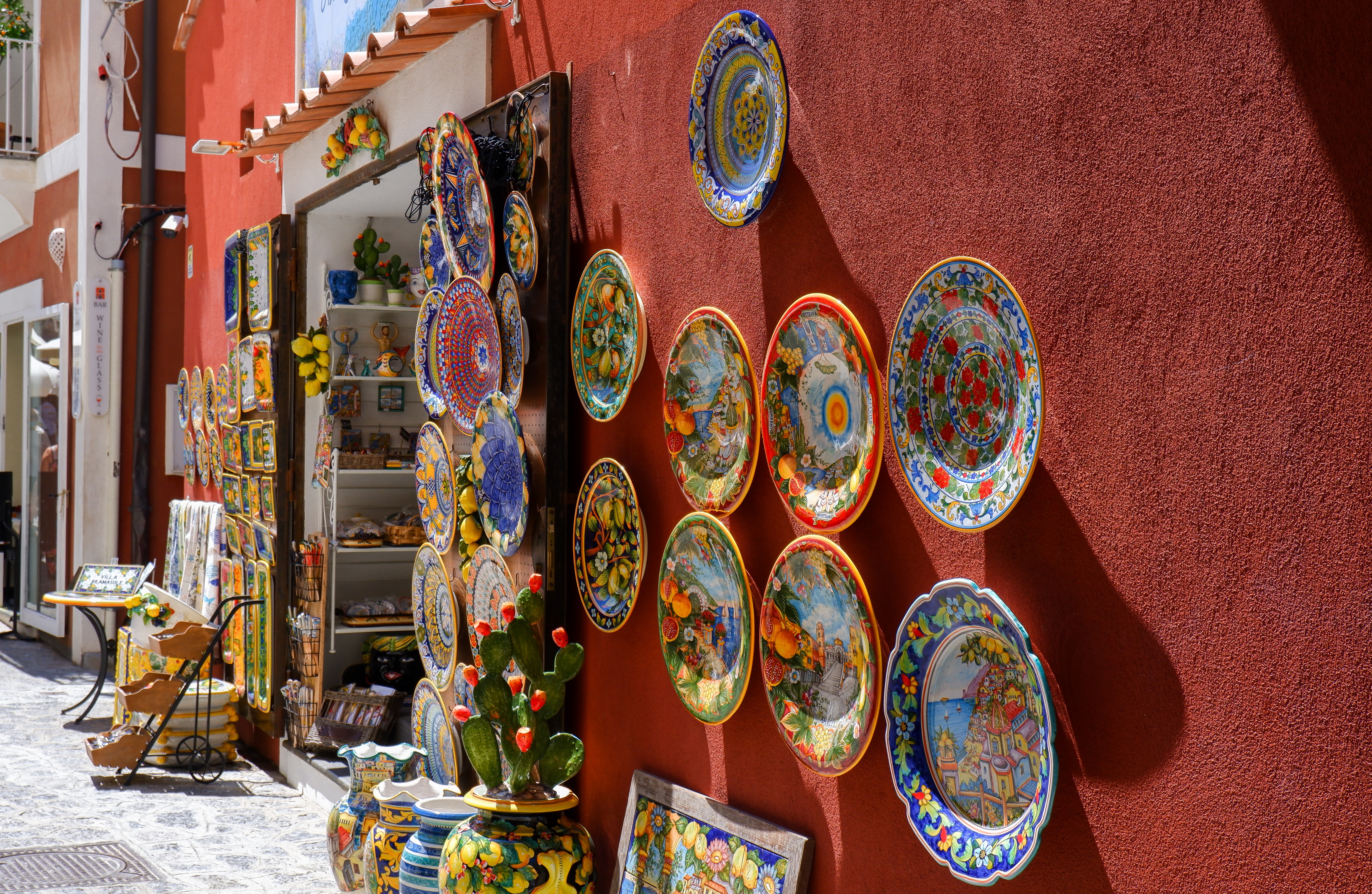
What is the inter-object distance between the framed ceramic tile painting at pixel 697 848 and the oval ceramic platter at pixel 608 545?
41 centimetres

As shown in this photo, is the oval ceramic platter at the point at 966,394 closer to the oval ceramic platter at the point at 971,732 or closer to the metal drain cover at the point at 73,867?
the oval ceramic platter at the point at 971,732

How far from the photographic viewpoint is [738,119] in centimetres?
259

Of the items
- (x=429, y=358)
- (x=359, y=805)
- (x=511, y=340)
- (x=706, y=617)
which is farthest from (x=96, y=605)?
(x=706, y=617)

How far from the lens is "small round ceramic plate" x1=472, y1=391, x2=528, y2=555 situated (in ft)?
10.9

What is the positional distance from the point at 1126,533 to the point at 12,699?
7138 millimetres

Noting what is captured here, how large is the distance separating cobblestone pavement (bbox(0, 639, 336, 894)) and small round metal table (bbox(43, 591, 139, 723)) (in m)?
0.20

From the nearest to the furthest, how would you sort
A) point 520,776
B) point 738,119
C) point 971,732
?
point 971,732 < point 738,119 < point 520,776

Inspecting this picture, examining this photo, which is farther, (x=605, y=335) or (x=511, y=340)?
(x=511, y=340)

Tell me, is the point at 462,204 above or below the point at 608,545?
above

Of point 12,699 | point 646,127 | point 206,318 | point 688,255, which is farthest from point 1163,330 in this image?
point 12,699

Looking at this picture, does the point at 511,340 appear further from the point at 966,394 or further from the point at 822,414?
the point at 966,394

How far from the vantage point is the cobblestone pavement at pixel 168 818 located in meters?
4.07

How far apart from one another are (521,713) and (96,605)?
3943 millimetres

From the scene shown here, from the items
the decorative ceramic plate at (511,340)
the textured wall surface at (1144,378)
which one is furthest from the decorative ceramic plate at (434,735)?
the textured wall surface at (1144,378)
